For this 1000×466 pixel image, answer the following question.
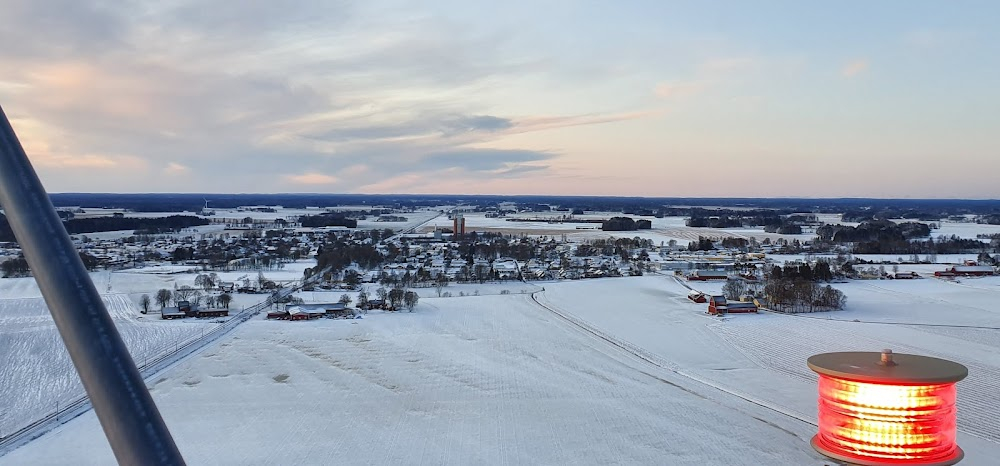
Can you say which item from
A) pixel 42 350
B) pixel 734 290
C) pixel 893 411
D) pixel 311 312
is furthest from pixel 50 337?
pixel 734 290

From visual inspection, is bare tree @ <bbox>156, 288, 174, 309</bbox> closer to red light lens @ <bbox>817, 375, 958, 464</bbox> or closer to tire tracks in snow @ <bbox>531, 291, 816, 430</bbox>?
tire tracks in snow @ <bbox>531, 291, 816, 430</bbox>

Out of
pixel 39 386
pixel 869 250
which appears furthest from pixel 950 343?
pixel 869 250

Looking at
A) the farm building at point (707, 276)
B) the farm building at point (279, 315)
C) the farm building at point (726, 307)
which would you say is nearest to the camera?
the farm building at point (279, 315)

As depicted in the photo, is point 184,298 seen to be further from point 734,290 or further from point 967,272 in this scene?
point 967,272

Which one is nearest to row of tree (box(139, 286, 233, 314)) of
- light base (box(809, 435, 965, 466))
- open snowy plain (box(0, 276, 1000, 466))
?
open snowy plain (box(0, 276, 1000, 466))

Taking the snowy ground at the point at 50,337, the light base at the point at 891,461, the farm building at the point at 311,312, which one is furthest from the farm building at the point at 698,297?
the light base at the point at 891,461

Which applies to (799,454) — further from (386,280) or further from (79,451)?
(386,280)

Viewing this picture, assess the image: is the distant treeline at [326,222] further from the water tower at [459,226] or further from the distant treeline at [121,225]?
the water tower at [459,226]
